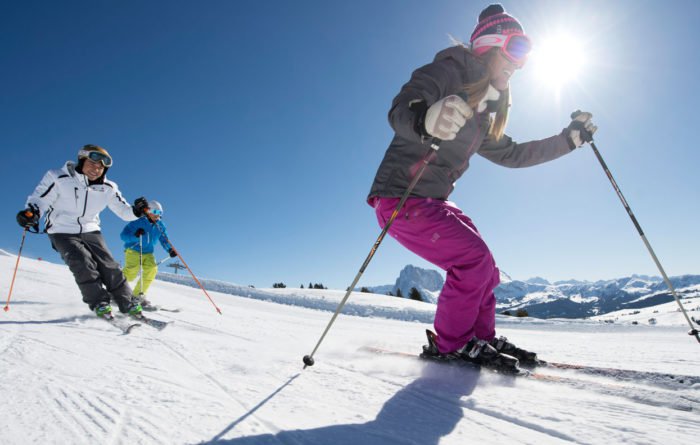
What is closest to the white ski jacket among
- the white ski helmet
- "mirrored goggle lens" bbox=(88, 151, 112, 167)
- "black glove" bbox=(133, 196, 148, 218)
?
"mirrored goggle lens" bbox=(88, 151, 112, 167)

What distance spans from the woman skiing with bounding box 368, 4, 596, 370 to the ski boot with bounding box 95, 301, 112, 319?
9.72 feet

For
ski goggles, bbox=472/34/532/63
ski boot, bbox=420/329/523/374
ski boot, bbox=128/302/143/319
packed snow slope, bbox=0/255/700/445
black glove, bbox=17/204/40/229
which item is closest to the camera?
packed snow slope, bbox=0/255/700/445

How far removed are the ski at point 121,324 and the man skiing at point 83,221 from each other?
0.18 metres

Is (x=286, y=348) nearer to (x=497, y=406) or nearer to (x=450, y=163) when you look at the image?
(x=497, y=406)

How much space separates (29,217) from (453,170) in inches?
183

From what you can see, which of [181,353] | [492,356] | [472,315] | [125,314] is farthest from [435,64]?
[125,314]

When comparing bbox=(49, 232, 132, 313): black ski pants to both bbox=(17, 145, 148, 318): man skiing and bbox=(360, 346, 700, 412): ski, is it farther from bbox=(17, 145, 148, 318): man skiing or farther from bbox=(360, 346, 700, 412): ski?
bbox=(360, 346, 700, 412): ski

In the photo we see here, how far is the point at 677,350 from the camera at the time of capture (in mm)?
3215

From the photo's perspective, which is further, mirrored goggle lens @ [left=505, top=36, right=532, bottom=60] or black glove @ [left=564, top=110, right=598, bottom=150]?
black glove @ [left=564, top=110, right=598, bottom=150]

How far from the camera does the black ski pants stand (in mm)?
3854

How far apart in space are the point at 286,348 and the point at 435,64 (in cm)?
239

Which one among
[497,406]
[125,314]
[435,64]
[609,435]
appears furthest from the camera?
[125,314]

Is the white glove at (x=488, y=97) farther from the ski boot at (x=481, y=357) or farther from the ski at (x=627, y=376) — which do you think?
the ski at (x=627, y=376)

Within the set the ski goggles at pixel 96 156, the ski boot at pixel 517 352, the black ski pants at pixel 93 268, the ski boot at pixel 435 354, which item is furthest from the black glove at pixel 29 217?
the ski boot at pixel 517 352
